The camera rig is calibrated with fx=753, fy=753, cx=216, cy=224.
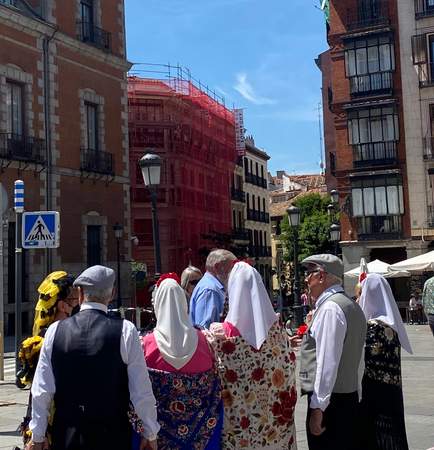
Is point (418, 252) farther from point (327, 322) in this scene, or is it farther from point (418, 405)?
point (327, 322)

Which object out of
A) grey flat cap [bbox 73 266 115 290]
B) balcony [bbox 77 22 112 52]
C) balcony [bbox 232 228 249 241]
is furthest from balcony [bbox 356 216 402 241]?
grey flat cap [bbox 73 266 115 290]

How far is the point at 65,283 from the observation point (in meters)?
5.22

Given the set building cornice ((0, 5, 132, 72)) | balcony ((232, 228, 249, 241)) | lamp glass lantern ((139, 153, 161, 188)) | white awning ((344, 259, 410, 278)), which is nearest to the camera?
lamp glass lantern ((139, 153, 161, 188))

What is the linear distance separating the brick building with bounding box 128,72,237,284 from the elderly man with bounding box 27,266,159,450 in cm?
3632

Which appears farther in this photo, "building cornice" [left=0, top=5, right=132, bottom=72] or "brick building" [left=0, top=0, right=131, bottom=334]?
"brick building" [left=0, top=0, right=131, bottom=334]

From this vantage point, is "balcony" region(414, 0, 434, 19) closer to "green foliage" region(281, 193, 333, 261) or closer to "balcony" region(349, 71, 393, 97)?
"balcony" region(349, 71, 393, 97)

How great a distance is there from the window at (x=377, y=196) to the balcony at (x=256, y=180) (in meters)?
31.3

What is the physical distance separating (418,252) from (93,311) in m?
30.5

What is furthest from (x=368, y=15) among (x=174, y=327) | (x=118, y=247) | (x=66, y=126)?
(x=174, y=327)

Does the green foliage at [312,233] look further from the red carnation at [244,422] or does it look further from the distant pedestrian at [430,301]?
the red carnation at [244,422]

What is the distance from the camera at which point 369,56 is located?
Answer: 3475 centimetres

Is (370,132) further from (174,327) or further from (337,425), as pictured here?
(174,327)

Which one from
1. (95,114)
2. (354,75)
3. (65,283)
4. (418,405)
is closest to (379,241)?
(354,75)

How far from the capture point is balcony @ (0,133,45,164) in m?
24.0
